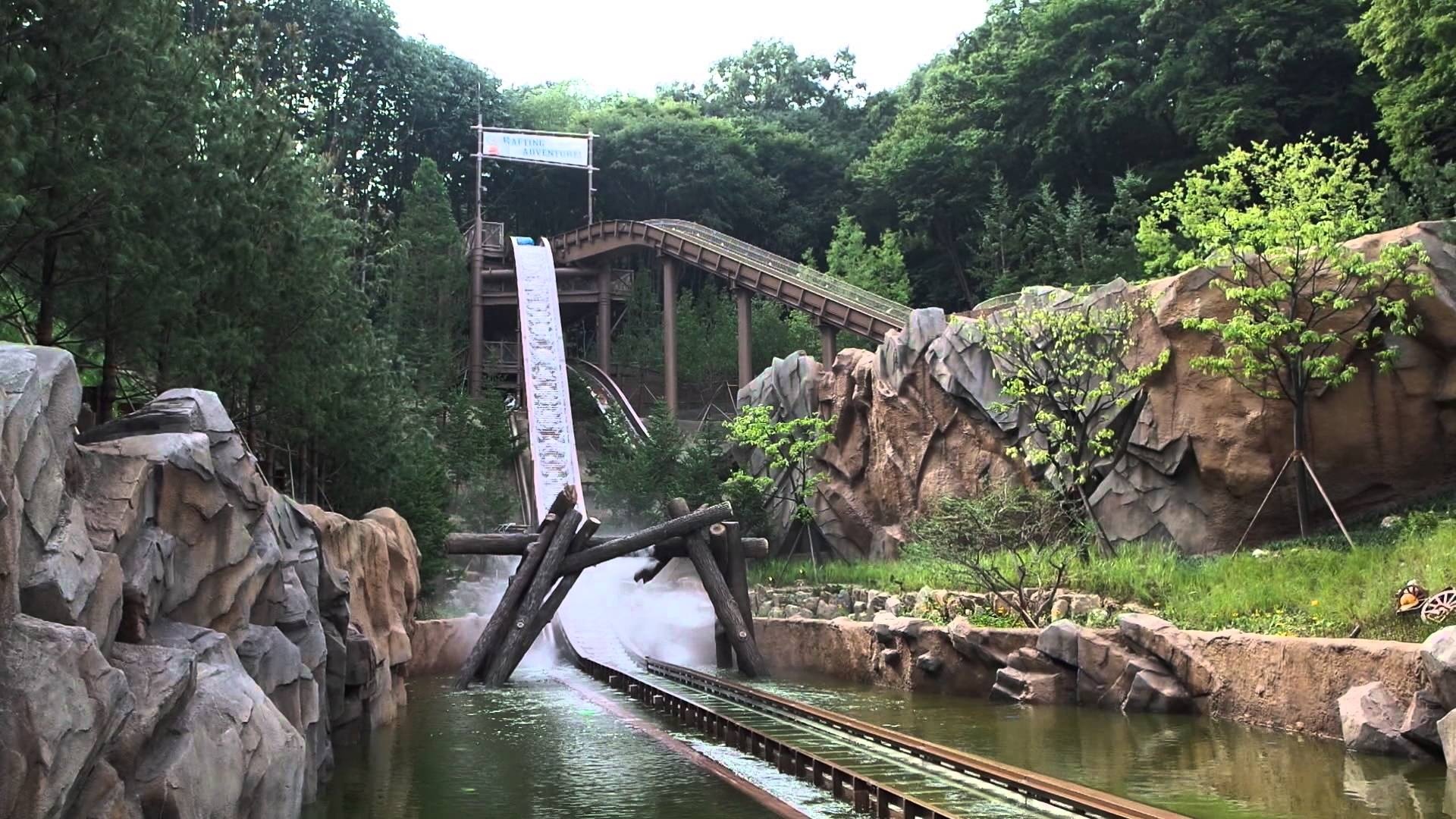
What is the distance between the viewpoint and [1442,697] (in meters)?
8.61

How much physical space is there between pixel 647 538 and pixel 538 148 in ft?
101

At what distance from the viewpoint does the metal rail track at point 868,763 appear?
24.4 feet

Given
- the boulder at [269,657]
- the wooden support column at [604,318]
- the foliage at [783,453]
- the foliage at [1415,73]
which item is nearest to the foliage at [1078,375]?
the foliage at [783,453]

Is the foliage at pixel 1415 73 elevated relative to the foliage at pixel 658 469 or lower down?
elevated

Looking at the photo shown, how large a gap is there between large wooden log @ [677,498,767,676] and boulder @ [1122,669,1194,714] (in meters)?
5.71

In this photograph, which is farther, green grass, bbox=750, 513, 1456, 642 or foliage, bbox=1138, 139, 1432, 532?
foliage, bbox=1138, 139, 1432, 532

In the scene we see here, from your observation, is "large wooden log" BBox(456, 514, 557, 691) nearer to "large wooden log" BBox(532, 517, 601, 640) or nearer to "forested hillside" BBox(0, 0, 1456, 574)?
"large wooden log" BBox(532, 517, 601, 640)

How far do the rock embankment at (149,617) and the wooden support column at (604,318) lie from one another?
28.4 metres

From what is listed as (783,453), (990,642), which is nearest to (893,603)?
(990,642)

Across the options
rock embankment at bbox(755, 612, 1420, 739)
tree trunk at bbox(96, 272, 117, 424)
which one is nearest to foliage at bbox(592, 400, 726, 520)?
rock embankment at bbox(755, 612, 1420, 739)

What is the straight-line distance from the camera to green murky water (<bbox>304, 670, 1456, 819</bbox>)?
314 inches

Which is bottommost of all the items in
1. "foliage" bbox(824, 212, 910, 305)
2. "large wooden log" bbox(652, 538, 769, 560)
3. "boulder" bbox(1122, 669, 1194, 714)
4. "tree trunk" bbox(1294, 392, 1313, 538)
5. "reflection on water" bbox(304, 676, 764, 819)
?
"reflection on water" bbox(304, 676, 764, 819)

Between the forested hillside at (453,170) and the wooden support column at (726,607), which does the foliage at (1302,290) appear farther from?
the forested hillside at (453,170)

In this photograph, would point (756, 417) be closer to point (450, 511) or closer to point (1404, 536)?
point (450, 511)
